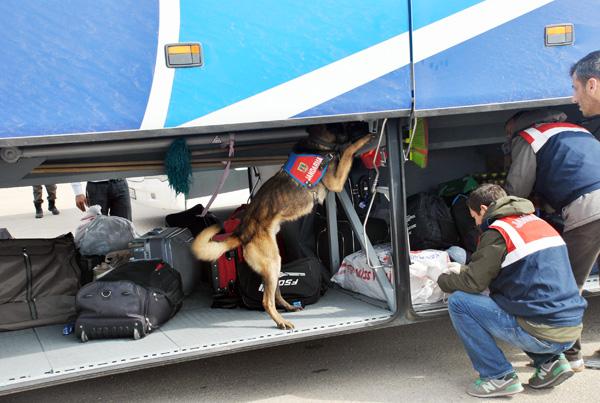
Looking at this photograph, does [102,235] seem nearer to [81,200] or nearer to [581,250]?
[81,200]

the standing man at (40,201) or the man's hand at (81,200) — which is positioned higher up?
the man's hand at (81,200)

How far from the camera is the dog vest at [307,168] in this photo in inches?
156

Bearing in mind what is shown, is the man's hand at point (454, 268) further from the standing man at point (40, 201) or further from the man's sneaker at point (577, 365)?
the standing man at point (40, 201)

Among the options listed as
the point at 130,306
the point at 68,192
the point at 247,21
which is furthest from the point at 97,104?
the point at 68,192

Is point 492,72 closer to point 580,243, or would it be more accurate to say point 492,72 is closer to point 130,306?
point 580,243

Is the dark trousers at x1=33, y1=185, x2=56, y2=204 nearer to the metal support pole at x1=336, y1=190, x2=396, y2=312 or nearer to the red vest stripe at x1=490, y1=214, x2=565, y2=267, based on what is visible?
the metal support pole at x1=336, y1=190, x2=396, y2=312

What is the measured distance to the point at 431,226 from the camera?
14.8 ft

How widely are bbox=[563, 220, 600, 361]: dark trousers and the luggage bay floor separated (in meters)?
1.12

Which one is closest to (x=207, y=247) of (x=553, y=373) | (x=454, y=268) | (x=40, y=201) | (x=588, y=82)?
(x=454, y=268)

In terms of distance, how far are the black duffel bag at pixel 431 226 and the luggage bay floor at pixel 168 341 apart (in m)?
0.71

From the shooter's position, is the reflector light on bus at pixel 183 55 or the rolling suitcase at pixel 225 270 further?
the rolling suitcase at pixel 225 270

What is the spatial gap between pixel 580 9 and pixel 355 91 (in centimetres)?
147

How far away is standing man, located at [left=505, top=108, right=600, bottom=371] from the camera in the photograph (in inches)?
141

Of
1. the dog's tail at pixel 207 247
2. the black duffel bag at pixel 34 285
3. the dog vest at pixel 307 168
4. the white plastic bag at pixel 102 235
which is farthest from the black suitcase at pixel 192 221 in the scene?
the dog vest at pixel 307 168
